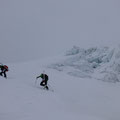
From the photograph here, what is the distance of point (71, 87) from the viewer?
559 inches

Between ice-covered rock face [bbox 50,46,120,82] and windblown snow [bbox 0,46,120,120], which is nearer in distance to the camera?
windblown snow [bbox 0,46,120,120]

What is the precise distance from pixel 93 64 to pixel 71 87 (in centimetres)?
1144

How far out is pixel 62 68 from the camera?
22547mm

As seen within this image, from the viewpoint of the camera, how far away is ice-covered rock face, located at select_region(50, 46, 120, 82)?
20406mm

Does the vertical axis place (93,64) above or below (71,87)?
above

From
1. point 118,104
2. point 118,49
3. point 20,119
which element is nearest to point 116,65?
point 118,49

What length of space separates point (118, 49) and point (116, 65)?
3.85m

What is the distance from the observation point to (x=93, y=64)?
973 inches

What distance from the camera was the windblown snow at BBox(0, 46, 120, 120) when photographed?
6.27 metres

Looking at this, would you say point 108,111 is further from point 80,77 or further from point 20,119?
point 80,77

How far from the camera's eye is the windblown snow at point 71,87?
627 centimetres

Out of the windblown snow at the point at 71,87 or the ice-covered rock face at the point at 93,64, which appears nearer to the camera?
the windblown snow at the point at 71,87

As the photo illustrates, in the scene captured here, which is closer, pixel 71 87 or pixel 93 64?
pixel 71 87

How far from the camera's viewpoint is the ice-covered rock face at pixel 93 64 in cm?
2041
